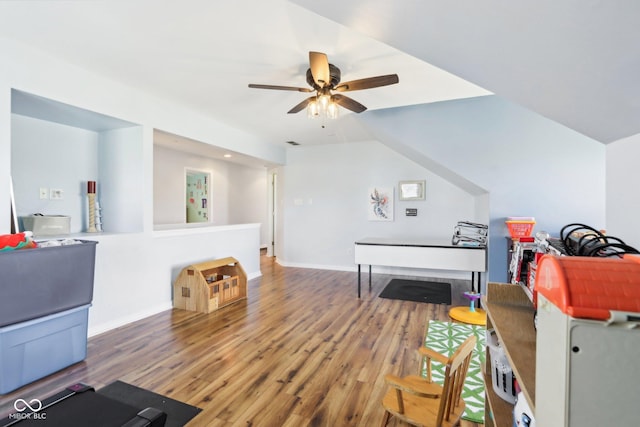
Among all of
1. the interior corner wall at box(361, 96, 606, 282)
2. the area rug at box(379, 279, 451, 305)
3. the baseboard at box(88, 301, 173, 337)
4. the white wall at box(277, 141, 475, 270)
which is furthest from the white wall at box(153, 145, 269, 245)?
the interior corner wall at box(361, 96, 606, 282)

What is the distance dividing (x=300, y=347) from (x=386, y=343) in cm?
78

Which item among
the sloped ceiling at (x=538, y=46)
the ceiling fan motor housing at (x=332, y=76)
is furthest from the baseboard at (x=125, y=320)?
the sloped ceiling at (x=538, y=46)

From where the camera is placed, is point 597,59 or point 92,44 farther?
point 92,44

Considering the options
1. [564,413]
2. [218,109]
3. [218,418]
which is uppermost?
[218,109]

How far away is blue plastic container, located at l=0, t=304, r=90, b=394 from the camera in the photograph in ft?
6.56

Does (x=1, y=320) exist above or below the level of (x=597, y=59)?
below

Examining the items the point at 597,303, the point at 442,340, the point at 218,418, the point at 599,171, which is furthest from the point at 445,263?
the point at 597,303

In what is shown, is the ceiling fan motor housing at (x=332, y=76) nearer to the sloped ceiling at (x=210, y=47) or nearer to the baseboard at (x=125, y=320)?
the sloped ceiling at (x=210, y=47)

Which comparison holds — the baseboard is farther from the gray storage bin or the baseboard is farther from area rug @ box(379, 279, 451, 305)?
area rug @ box(379, 279, 451, 305)

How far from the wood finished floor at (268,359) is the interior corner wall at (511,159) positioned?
61.9 inches

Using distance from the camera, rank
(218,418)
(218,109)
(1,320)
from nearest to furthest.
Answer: (218,418)
(1,320)
(218,109)

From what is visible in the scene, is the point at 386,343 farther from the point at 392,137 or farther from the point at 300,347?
the point at 392,137

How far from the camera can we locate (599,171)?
343 centimetres

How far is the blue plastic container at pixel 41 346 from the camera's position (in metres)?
2.00
